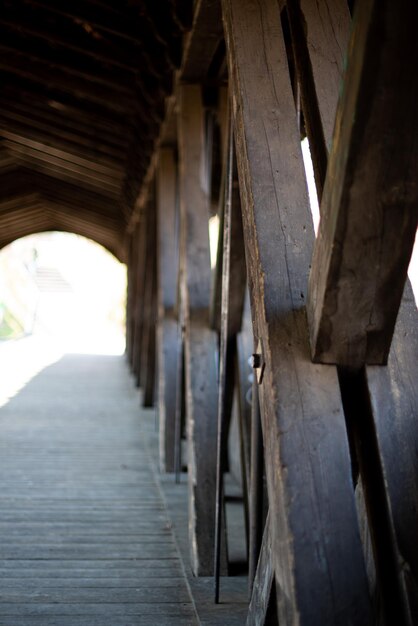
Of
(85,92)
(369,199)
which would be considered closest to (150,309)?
(85,92)

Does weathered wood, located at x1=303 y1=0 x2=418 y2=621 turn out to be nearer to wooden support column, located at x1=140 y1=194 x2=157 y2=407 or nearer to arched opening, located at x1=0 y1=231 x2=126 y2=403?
wooden support column, located at x1=140 y1=194 x2=157 y2=407

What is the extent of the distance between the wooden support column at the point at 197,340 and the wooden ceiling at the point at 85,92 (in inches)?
18.6

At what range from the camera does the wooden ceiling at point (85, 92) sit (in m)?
3.94

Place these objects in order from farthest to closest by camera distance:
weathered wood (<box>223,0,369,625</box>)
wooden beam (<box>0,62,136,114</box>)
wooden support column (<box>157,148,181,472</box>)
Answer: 1. wooden beam (<box>0,62,136,114</box>)
2. wooden support column (<box>157,148,181,472</box>)
3. weathered wood (<box>223,0,369,625</box>)

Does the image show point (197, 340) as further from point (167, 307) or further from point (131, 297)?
point (131, 297)

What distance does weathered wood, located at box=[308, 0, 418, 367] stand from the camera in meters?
1.08

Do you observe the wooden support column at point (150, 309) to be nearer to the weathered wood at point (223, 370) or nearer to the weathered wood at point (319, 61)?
the weathered wood at point (223, 370)

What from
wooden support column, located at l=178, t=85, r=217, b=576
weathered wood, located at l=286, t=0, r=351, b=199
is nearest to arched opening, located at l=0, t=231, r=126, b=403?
wooden support column, located at l=178, t=85, r=217, b=576

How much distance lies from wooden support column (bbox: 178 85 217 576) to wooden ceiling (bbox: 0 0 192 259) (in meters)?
0.47

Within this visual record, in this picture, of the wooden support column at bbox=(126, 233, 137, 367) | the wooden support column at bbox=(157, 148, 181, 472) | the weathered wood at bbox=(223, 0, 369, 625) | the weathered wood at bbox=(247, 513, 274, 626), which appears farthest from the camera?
the wooden support column at bbox=(126, 233, 137, 367)

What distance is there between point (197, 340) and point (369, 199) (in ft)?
6.78

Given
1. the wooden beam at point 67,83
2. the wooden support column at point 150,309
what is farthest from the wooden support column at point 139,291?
the wooden beam at point 67,83

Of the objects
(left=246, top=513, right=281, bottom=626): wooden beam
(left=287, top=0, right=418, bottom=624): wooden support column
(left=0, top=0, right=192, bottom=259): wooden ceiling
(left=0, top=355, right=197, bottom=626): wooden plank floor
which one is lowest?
(left=0, top=355, right=197, bottom=626): wooden plank floor

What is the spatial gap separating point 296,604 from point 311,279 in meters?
0.66
